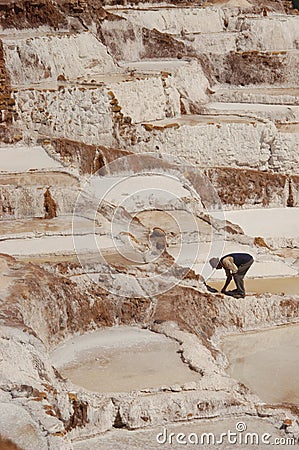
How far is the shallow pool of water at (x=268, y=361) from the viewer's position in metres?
16.3

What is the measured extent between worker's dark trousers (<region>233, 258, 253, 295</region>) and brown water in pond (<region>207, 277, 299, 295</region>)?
10.8 inches

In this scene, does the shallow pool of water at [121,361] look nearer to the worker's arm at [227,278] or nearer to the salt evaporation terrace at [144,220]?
the salt evaporation terrace at [144,220]

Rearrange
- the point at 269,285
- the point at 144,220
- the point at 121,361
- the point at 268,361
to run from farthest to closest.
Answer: the point at 144,220 < the point at 269,285 < the point at 268,361 < the point at 121,361

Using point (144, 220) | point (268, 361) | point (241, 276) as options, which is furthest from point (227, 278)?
point (144, 220)

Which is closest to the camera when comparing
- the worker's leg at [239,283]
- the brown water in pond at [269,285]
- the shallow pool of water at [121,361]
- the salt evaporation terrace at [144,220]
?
the salt evaporation terrace at [144,220]

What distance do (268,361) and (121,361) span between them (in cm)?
299

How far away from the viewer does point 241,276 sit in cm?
1955

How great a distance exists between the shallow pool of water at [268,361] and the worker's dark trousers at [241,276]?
0.90 m

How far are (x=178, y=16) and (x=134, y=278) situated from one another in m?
22.7

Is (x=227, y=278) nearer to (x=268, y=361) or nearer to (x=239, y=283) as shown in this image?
(x=239, y=283)

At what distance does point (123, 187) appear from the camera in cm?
2534

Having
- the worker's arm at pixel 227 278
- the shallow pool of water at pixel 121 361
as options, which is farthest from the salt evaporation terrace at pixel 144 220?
the worker's arm at pixel 227 278

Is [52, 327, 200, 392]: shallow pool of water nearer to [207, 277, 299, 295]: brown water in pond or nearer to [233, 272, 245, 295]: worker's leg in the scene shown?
[233, 272, 245, 295]: worker's leg

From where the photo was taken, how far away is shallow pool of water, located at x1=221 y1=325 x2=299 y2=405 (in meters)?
16.3
